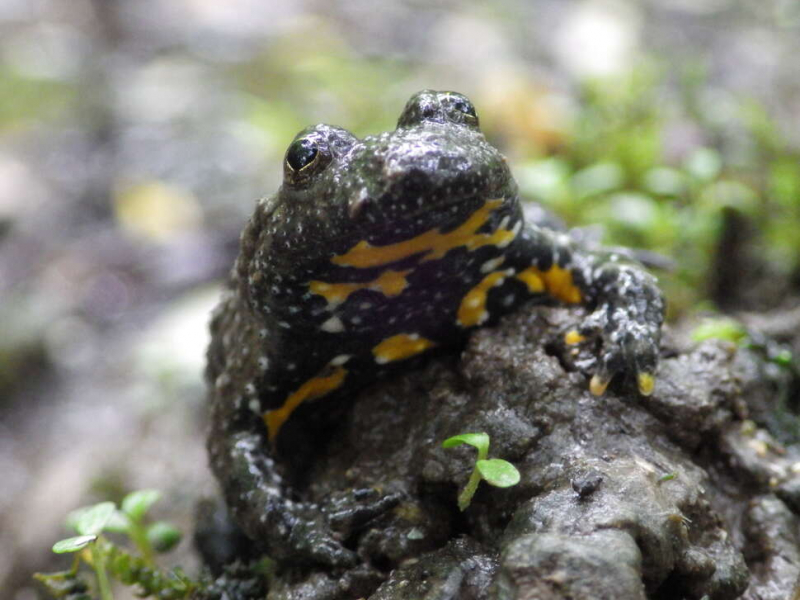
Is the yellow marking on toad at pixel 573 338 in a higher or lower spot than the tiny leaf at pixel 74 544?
higher

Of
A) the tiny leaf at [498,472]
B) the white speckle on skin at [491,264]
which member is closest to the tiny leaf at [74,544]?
the tiny leaf at [498,472]

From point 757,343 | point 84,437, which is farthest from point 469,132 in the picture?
point 84,437

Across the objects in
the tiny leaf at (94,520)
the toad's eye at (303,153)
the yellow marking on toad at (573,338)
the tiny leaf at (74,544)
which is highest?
the toad's eye at (303,153)

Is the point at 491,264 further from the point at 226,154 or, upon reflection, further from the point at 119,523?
the point at 226,154

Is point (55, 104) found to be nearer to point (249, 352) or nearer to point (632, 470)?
point (249, 352)

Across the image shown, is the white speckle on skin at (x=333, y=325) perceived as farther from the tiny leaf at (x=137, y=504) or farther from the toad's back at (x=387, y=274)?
the tiny leaf at (x=137, y=504)

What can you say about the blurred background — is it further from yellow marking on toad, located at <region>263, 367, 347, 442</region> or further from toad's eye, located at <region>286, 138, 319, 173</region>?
toad's eye, located at <region>286, 138, 319, 173</region>
